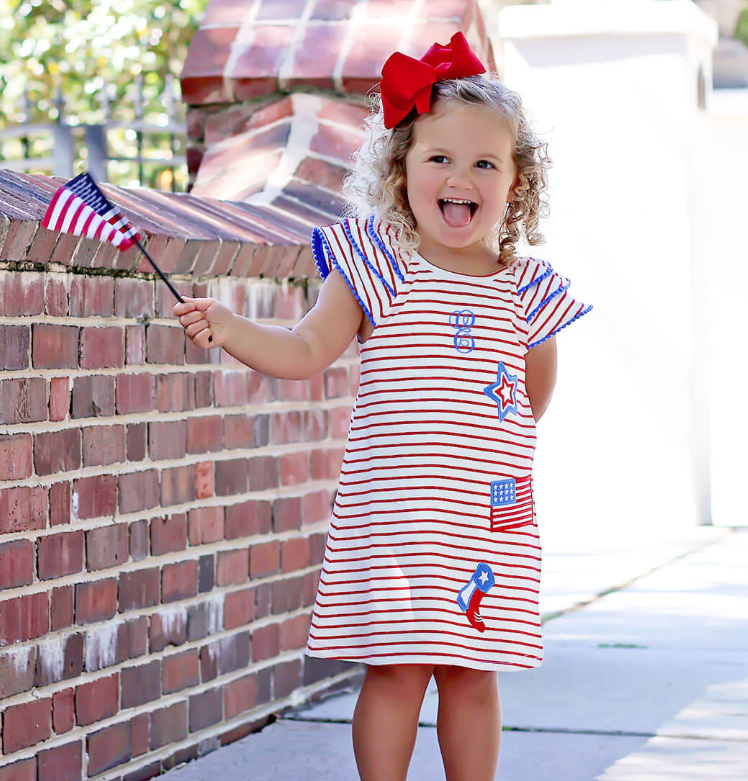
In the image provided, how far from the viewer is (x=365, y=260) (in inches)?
111

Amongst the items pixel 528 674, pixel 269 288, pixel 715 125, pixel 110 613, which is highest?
pixel 715 125

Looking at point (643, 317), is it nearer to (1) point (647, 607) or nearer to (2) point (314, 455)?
(1) point (647, 607)

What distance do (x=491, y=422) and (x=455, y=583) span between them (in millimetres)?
309

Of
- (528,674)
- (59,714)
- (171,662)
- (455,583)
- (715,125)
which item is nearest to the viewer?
(455,583)

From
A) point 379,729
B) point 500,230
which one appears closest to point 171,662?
point 379,729

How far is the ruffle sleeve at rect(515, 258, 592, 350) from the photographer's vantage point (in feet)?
9.55

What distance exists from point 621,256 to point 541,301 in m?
4.72

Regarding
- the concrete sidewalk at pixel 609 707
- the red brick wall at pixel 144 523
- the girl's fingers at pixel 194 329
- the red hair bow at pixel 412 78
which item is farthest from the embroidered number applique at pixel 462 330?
the concrete sidewalk at pixel 609 707

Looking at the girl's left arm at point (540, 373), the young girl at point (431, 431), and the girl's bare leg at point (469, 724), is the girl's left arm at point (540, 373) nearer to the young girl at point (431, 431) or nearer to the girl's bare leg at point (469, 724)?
the young girl at point (431, 431)

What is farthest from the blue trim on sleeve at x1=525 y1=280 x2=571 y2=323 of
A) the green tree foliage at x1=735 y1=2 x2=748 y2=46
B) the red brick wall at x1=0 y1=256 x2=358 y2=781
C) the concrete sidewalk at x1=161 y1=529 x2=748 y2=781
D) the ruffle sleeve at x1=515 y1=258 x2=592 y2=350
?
the green tree foliage at x1=735 y1=2 x2=748 y2=46

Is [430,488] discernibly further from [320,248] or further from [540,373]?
[320,248]

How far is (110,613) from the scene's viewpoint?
3.14m

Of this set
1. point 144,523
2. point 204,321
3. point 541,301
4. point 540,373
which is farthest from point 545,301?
point 144,523

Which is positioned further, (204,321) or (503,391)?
(503,391)
